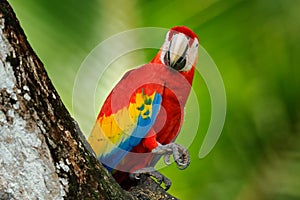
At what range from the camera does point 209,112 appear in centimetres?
202

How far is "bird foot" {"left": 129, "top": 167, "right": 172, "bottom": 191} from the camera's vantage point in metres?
1.74

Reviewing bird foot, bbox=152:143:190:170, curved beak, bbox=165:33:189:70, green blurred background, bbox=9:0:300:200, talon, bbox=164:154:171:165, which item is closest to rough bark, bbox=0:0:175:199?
bird foot, bbox=152:143:190:170

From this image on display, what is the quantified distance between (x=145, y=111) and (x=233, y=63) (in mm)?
385

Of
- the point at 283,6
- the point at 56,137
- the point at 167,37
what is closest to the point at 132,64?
the point at 167,37

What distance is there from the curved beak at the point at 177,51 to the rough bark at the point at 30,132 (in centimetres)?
81

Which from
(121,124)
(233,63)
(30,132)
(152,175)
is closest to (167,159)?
(152,175)

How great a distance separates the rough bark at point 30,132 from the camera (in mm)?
990

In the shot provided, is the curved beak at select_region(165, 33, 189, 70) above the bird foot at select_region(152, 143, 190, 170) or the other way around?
above

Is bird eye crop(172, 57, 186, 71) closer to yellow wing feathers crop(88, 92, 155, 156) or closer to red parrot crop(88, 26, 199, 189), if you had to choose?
red parrot crop(88, 26, 199, 189)

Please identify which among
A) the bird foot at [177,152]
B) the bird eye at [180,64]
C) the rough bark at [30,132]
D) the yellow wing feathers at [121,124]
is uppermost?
the bird eye at [180,64]

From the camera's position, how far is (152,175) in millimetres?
1763

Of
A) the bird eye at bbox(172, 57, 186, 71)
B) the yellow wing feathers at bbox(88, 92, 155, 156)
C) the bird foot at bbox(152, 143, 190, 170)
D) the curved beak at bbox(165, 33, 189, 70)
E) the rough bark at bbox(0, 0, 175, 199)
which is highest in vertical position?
the curved beak at bbox(165, 33, 189, 70)

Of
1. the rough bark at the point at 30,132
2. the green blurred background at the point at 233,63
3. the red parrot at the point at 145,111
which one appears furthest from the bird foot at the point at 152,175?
the rough bark at the point at 30,132

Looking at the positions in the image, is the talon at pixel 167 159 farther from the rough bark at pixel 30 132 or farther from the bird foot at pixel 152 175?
the rough bark at pixel 30 132
